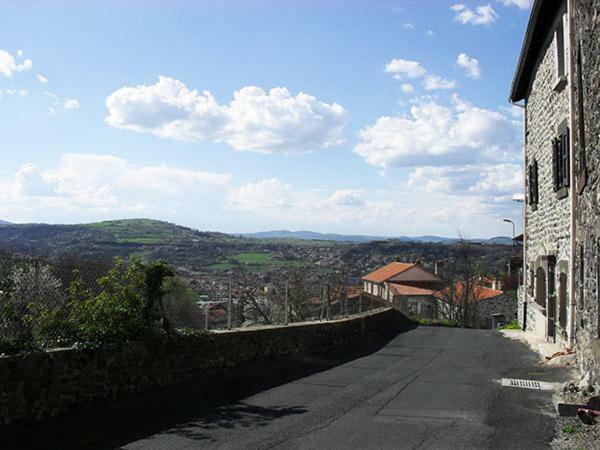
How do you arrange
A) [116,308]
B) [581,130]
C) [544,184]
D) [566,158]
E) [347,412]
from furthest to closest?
[544,184]
[566,158]
[581,130]
[116,308]
[347,412]

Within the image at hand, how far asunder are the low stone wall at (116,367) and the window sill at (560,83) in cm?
799

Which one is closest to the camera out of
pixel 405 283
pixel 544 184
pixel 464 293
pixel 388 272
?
pixel 544 184

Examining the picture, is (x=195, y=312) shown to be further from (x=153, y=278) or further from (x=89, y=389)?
(x=89, y=389)

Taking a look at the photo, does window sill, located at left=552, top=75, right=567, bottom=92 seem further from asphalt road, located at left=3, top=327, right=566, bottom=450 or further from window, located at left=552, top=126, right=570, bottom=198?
asphalt road, located at left=3, top=327, right=566, bottom=450

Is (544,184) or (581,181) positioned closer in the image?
(581,181)

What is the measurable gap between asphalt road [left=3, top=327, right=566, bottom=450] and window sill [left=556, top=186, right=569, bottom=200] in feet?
12.3

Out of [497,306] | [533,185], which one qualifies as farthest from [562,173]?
[497,306]

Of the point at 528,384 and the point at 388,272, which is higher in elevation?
the point at 528,384

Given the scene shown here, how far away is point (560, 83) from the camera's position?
12.7 m

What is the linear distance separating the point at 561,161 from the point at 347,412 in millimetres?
8441

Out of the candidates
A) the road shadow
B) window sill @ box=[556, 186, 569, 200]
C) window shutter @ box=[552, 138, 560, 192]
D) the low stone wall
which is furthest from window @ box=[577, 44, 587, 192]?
the low stone wall

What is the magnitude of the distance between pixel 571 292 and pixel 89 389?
8.94 m

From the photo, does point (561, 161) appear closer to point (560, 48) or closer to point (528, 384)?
point (560, 48)

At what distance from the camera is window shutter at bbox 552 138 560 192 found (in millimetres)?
Result: 13204
